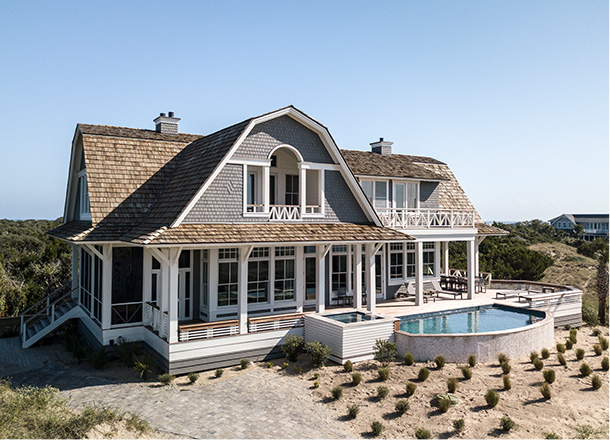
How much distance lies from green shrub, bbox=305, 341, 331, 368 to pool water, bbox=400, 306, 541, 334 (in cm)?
334

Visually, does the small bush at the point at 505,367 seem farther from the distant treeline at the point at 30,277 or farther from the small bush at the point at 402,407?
the distant treeline at the point at 30,277

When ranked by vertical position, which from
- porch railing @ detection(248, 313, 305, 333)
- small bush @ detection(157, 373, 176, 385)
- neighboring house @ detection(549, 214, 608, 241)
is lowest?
small bush @ detection(157, 373, 176, 385)

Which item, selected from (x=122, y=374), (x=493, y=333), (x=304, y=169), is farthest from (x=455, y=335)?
(x=122, y=374)

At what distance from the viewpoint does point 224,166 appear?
15.6m

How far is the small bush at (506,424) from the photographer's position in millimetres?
10875

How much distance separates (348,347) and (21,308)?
17705 millimetres

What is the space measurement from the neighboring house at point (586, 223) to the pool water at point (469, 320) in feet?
265

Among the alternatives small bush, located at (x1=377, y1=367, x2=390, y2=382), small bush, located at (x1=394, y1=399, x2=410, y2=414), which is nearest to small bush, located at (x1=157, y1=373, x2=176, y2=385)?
small bush, located at (x1=377, y1=367, x2=390, y2=382)

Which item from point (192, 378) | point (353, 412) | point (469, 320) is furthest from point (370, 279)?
point (192, 378)

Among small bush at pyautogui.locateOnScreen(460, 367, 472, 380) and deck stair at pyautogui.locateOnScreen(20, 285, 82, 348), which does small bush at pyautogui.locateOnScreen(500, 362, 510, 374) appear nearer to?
small bush at pyautogui.locateOnScreen(460, 367, 472, 380)

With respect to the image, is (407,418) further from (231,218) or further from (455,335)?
(231,218)

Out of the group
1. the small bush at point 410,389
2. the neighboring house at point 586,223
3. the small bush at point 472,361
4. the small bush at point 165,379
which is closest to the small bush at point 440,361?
the small bush at point 472,361

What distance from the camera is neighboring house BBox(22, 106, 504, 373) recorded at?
14.7 metres

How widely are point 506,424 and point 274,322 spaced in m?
7.33
